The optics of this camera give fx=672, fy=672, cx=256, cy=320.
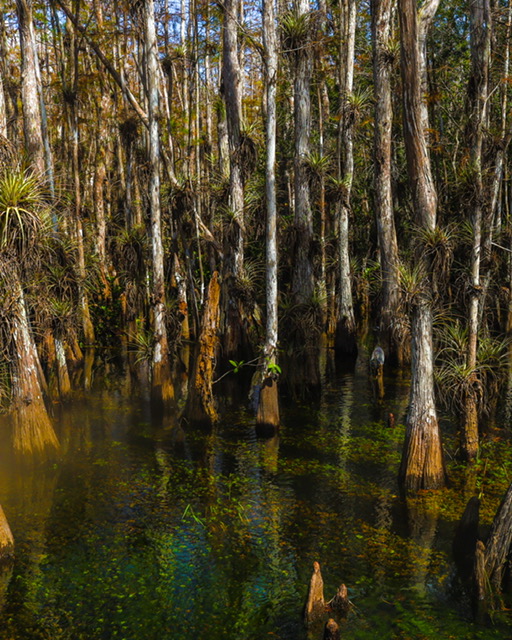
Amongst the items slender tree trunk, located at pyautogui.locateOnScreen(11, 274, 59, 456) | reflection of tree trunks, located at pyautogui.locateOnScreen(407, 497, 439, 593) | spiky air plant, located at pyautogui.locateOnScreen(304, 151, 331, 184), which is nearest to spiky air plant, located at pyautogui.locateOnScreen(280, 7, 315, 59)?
spiky air plant, located at pyautogui.locateOnScreen(304, 151, 331, 184)

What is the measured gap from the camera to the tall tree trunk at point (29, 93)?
1702cm

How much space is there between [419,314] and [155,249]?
27.5 feet

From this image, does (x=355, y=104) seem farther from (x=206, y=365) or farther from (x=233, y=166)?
(x=206, y=365)

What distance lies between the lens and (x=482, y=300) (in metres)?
13.4

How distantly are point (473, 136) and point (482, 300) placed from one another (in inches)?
129

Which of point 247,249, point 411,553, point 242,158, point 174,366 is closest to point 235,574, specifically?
point 411,553

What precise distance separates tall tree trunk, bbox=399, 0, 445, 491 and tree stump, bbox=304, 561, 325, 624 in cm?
368

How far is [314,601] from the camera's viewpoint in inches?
292

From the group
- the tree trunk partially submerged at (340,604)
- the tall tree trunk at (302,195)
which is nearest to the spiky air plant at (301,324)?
the tall tree trunk at (302,195)

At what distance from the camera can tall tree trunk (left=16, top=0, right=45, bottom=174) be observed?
17.0 m

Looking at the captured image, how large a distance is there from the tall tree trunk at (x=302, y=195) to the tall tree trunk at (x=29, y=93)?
670 centimetres

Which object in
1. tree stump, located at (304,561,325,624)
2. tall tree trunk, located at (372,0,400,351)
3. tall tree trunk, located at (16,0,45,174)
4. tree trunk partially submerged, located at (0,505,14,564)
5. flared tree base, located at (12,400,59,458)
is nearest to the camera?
tree stump, located at (304,561,325,624)

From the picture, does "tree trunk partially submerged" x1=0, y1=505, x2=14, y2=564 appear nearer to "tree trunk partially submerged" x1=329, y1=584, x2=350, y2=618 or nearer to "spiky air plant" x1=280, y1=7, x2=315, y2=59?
"tree trunk partially submerged" x1=329, y1=584, x2=350, y2=618

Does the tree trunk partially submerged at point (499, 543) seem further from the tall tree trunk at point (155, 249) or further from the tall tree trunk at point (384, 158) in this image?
the tall tree trunk at point (384, 158)
